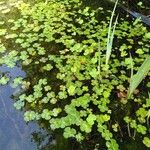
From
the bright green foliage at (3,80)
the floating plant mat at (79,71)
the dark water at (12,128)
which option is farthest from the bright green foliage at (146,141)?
the bright green foliage at (3,80)

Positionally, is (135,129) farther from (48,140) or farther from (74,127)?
(48,140)

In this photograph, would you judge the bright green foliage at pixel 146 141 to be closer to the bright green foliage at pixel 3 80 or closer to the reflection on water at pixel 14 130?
the reflection on water at pixel 14 130

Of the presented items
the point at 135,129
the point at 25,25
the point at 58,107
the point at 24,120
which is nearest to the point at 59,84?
the point at 58,107

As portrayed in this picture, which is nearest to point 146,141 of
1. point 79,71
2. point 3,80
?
point 79,71

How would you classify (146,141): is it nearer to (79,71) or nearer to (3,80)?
(79,71)

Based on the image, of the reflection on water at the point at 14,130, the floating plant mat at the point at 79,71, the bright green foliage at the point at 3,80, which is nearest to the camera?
the reflection on water at the point at 14,130

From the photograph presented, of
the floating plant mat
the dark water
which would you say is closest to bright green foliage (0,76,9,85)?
the floating plant mat

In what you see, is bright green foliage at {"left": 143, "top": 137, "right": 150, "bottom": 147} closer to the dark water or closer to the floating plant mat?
the floating plant mat

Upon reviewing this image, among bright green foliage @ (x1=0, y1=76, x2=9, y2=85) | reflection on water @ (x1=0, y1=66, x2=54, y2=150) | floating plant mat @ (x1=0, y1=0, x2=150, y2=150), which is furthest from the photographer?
bright green foliage @ (x1=0, y1=76, x2=9, y2=85)

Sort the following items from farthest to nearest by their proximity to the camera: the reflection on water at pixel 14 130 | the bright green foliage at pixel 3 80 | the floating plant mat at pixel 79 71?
1. the bright green foliage at pixel 3 80
2. the floating plant mat at pixel 79 71
3. the reflection on water at pixel 14 130
